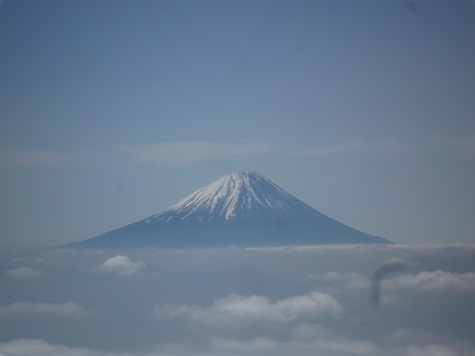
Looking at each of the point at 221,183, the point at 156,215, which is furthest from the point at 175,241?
the point at 221,183

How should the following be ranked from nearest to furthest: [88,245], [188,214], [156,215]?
[88,245] → [156,215] → [188,214]

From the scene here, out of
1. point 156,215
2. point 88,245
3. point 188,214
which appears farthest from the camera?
point 188,214

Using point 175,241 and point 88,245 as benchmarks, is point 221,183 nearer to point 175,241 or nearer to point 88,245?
point 175,241

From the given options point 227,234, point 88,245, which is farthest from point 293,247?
point 88,245

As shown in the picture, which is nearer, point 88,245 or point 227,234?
point 88,245

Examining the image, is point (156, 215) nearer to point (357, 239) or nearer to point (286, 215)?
point (286, 215)

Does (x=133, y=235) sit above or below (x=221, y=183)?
below
